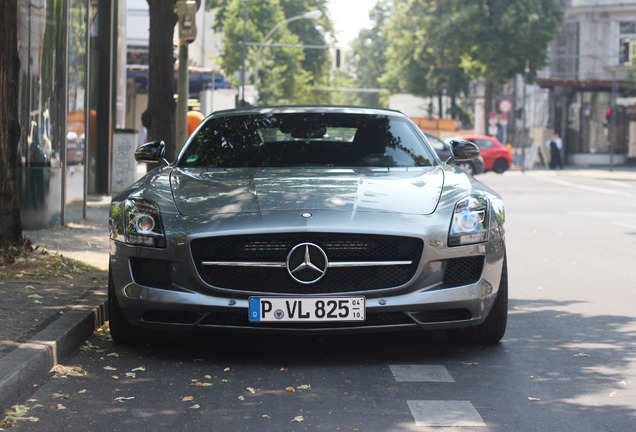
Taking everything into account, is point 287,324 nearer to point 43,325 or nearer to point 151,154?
point 43,325

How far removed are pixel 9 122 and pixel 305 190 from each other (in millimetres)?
3758

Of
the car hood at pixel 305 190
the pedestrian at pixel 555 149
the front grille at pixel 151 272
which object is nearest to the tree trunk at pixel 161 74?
the car hood at pixel 305 190

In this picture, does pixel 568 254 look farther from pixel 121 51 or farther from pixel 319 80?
pixel 319 80

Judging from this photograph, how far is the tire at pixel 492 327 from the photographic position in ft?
20.7

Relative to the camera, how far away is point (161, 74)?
39.3 feet

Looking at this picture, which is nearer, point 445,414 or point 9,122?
point 445,414

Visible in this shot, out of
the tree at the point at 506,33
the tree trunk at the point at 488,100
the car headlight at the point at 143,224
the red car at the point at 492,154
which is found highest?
the tree at the point at 506,33

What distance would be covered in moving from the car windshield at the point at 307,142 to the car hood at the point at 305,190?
9.8 inches

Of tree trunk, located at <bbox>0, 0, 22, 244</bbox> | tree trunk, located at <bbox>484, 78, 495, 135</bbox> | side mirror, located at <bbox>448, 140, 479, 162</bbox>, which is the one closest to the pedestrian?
tree trunk, located at <bbox>484, 78, 495, 135</bbox>

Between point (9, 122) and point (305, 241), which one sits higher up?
point (9, 122)

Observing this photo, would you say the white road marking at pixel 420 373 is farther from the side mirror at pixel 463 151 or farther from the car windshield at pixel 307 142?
the side mirror at pixel 463 151

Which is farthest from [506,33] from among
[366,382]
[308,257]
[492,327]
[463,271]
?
[366,382]

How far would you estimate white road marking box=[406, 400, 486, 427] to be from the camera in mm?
4629

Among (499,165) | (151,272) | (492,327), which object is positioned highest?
(151,272)
